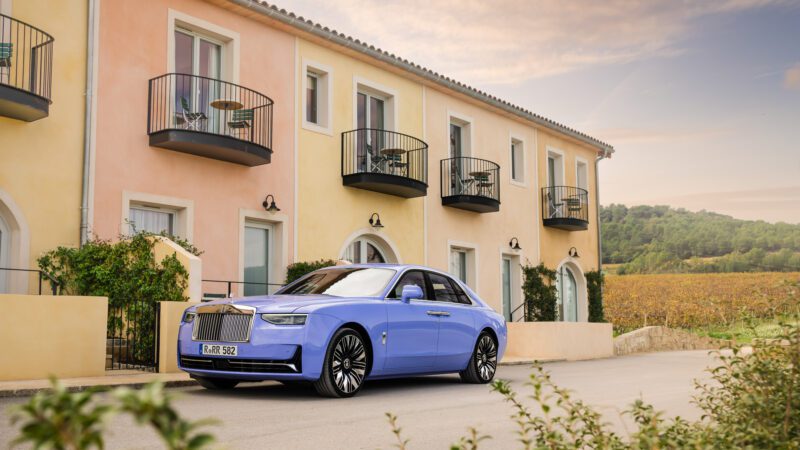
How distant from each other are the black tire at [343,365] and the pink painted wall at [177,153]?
6521 millimetres

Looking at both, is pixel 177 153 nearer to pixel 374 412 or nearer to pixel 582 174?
pixel 374 412

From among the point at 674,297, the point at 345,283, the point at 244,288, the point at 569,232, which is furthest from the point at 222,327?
the point at 674,297

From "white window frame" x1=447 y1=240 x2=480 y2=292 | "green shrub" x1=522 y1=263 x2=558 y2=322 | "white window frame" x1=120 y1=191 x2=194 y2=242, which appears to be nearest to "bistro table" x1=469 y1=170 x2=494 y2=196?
"white window frame" x1=447 y1=240 x2=480 y2=292

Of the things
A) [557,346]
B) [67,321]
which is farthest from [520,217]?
[67,321]

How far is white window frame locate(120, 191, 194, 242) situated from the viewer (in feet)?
49.2

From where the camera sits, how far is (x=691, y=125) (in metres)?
50.3

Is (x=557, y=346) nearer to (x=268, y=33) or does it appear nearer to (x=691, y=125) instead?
(x=268, y=33)

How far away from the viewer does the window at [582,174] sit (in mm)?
31156

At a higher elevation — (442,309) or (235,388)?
(442,309)

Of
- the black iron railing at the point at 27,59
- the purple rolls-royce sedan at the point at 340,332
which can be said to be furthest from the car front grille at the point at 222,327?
the black iron railing at the point at 27,59

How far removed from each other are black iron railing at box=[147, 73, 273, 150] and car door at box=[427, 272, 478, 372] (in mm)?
5942

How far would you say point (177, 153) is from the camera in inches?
629

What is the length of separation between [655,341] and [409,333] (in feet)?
60.2

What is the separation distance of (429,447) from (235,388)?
518 cm
